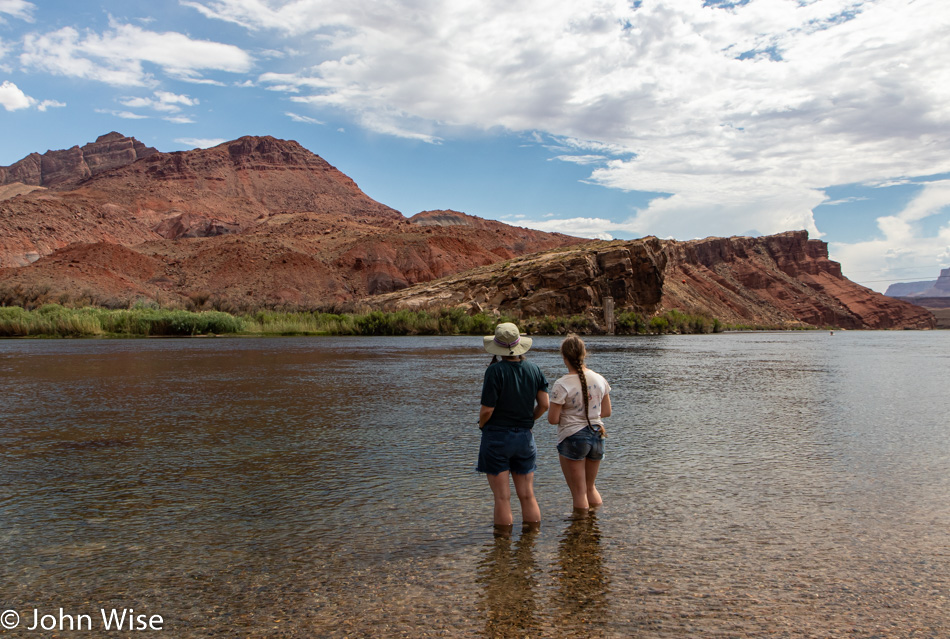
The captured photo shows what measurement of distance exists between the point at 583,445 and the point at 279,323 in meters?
62.0

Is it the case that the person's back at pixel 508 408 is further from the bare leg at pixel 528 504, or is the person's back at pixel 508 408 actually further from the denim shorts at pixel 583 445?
the denim shorts at pixel 583 445

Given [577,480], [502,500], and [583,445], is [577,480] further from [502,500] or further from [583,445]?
[502,500]

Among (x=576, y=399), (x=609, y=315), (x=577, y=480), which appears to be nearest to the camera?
(x=576, y=399)

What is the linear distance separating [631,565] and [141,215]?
156527 millimetres

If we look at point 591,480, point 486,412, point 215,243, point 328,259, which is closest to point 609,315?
point 328,259

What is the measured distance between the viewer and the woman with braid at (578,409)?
627cm

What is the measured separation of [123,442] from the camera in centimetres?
1087

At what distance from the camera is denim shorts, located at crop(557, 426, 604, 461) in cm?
636

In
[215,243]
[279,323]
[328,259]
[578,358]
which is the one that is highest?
[215,243]

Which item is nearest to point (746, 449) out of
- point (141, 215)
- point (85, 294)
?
point (85, 294)

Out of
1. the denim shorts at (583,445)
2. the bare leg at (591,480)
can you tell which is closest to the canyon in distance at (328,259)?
the bare leg at (591,480)

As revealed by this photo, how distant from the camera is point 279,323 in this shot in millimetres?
65125

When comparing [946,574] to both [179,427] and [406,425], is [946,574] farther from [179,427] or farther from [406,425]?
[179,427]

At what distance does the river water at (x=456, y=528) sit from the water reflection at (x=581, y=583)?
0.02 meters
